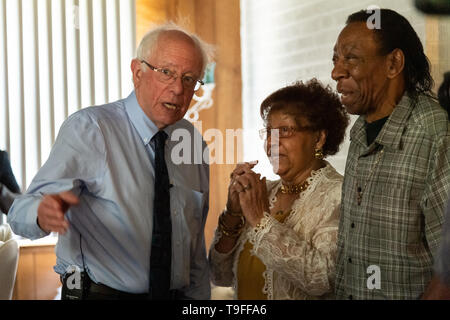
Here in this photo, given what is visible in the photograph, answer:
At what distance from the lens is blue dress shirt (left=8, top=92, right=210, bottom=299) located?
1122mm

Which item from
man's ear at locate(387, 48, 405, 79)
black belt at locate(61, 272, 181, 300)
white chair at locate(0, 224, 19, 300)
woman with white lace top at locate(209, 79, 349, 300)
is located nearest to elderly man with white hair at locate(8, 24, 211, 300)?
black belt at locate(61, 272, 181, 300)

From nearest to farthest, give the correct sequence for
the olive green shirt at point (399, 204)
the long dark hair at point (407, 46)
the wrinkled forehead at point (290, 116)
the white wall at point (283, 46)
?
the olive green shirt at point (399, 204), the long dark hair at point (407, 46), the wrinkled forehead at point (290, 116), the white wall at point (283, 46)

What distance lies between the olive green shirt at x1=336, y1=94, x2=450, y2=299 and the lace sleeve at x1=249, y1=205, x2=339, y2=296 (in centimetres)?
7

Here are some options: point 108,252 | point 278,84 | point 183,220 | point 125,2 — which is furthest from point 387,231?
point 125,2

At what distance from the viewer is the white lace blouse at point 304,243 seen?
118cm

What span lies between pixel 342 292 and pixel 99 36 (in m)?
1.30

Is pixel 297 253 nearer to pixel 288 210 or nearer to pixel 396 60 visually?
pixel 288 210

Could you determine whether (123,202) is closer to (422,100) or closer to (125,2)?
(422,100)

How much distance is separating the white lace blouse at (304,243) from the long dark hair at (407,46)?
30 cm

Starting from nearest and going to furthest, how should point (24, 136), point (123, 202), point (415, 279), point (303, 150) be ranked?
1. point (415, 279)
2. point (123, 202)
3. point (303, 150)
4. point (24, 136)

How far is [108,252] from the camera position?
3.83 feet

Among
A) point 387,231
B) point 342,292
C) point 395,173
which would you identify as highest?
point 395,173

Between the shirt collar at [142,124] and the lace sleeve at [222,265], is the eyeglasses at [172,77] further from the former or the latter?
the lace sleeve at [222,265]

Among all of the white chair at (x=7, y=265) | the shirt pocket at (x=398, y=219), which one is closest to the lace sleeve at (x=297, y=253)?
the shirt pocket at (x=398, y=219)
